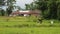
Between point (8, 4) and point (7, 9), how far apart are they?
1686 millimetres

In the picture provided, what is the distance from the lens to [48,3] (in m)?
42.7

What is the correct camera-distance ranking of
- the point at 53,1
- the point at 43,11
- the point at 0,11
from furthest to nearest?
the point at 0,11
the point at 43,11
the point at 53,1

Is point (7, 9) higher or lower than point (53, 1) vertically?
lower

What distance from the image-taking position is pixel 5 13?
6562cm

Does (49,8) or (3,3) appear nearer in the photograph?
(49,8)

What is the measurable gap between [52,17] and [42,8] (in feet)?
13.1

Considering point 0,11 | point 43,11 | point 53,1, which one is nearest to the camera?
point 53,1

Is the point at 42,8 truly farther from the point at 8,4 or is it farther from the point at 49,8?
the point at 8,4

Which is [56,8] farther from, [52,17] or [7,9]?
[7,9]

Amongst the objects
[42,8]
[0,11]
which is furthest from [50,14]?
[0,11]

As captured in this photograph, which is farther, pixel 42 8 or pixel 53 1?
pixel 42 8

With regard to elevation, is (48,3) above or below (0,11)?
above

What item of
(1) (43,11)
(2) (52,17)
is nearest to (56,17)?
(2) (52,17)

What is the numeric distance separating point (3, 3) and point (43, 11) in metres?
25.3
